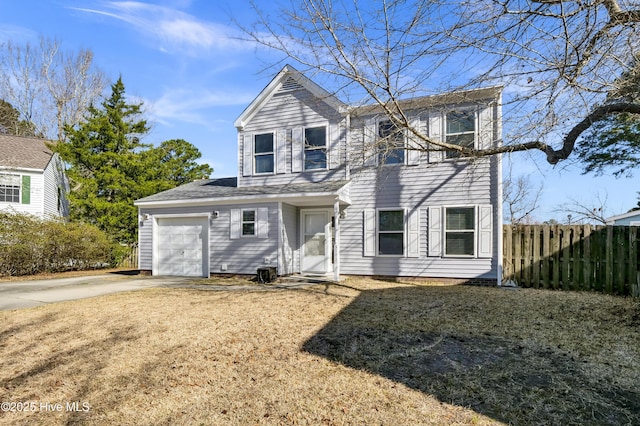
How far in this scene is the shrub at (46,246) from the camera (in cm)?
1236

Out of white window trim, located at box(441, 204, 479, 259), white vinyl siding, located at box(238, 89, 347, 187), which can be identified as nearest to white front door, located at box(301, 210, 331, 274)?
white vinyl siding, located at box(238, 89, 347, 187)

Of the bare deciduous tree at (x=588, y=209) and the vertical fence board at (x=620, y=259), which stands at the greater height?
the bare deciduous tree at (x=588, y=209)

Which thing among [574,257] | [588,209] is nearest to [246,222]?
[574,257]

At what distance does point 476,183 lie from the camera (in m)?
9.94

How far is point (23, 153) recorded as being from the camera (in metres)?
18.3

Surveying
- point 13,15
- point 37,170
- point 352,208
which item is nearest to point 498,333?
point 352,208

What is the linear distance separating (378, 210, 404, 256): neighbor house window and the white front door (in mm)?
1709

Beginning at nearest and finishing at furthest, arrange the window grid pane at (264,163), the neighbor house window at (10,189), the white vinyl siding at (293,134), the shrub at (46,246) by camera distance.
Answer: the white vinyl siding at (293,134) < the window grid pane at (264,163) < the shrub at (46,246) < the neighbor house window at (10,189)

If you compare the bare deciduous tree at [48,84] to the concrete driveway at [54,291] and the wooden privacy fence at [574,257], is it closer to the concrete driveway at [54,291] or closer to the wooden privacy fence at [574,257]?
the concrete driveway at [54,291]

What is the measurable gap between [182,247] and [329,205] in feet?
17.9

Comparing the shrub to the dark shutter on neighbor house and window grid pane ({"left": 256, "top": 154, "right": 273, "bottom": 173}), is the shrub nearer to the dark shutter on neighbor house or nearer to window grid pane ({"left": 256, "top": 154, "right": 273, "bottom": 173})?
the dark shutter on neighbor house

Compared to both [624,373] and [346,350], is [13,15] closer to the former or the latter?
[346,350]

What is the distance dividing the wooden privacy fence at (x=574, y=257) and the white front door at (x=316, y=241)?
209 inches

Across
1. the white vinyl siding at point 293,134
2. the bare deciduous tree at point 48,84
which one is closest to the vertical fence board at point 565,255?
the white vinyl siding at point 293,134
